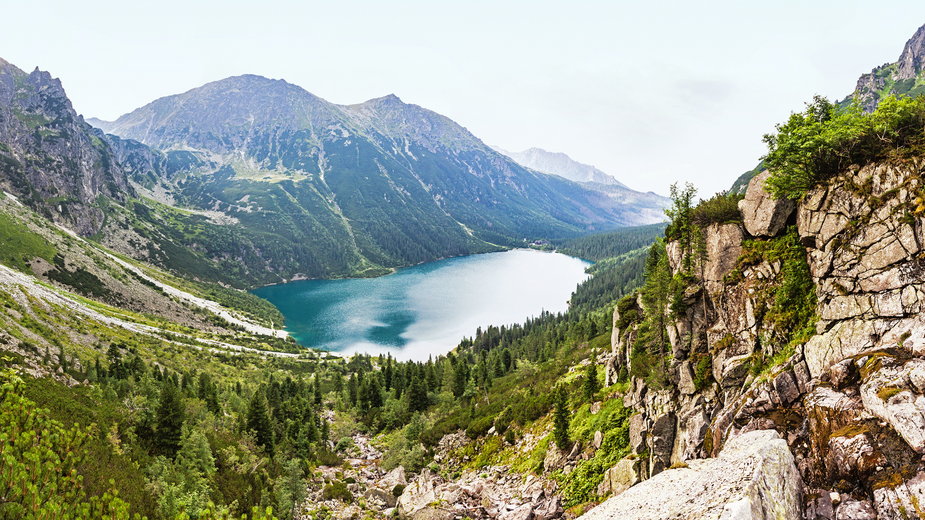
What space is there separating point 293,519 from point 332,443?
25.7 metres

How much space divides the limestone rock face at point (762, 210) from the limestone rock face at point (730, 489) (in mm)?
10678

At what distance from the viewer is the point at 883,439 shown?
11633mm

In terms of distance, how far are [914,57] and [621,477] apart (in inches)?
11012

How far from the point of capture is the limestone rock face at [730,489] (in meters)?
10.6

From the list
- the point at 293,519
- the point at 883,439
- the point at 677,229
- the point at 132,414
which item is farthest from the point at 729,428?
the point at 132,414

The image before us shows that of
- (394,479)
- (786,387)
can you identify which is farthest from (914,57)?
(394,479)

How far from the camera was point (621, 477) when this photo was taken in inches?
875

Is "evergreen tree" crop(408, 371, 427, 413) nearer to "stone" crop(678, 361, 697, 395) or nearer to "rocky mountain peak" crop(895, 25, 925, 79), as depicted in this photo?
"stone" crop(678, 361, 697, 395)

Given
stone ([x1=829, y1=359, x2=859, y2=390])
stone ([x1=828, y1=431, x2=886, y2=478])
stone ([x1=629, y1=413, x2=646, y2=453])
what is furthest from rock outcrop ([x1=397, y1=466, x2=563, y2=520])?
stone ([x1=829, y1=359, x2=859, y2=390])

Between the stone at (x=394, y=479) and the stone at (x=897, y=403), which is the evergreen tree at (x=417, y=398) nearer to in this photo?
the stone at (x=394, y=479)

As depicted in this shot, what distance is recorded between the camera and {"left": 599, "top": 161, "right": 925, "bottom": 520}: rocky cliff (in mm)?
11703

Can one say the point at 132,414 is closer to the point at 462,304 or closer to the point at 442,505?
the point at 442,505

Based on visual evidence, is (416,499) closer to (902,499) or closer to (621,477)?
(621,477)

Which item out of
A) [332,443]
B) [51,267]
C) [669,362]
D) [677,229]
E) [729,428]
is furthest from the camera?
[51,267]
